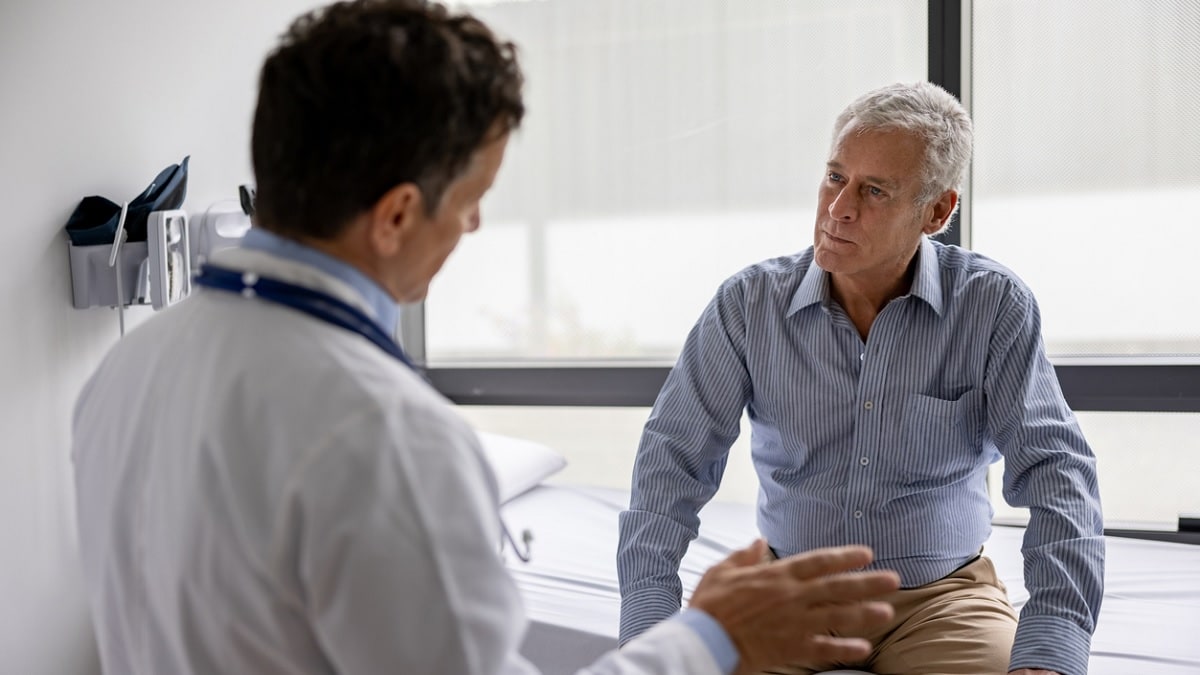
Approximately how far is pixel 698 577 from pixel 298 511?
Result: 1.57 m

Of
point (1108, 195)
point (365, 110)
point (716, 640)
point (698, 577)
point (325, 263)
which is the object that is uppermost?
point (365, 110)

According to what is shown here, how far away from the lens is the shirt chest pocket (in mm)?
1761

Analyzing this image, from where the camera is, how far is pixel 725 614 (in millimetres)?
924

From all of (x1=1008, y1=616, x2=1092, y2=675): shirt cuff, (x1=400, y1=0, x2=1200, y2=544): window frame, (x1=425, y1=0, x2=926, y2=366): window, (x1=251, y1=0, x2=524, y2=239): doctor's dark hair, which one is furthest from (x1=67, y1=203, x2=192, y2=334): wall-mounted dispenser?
(x1=1008, y1=616, x2=1092, y2=675): shirt cuff

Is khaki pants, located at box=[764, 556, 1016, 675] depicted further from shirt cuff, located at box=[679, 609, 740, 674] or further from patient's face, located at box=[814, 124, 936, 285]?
shirt cuff, located at box=[679, 609, 740, 674]

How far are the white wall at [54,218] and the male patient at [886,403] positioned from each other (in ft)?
3.15

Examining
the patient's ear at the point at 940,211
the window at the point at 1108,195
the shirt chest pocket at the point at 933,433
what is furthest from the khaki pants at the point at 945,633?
the window at the point at 1108,195

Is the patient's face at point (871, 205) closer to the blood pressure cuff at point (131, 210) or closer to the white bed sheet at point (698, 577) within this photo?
the white bed sheet at point (698, 577)

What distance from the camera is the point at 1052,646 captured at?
1.51 m

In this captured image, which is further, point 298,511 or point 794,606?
point 794,606

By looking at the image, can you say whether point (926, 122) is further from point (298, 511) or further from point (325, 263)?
point (298, 511)

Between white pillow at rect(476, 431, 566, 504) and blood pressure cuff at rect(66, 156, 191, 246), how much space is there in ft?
3.09

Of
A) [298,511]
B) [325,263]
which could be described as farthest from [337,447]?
[325,263]

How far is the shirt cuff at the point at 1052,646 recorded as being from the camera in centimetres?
150
